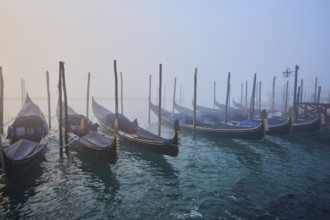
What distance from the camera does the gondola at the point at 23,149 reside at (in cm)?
892

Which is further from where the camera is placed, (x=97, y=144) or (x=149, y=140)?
(x=149, y=140)

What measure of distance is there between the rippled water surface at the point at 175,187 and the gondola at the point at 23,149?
0.57 m

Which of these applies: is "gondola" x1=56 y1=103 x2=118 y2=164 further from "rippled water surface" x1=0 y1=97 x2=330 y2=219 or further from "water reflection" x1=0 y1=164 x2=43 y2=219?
"water reflection" x1=0 y1=164 x2=43 y2=219

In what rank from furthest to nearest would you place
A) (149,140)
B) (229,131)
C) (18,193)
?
(229,131) → (149,140) → (18,193)

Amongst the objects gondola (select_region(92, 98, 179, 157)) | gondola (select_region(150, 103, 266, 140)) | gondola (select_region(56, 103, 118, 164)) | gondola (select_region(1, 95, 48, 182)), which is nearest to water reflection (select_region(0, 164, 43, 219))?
gondola (select_region(1, 95, 48, 182))

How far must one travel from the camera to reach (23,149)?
34.6 feet

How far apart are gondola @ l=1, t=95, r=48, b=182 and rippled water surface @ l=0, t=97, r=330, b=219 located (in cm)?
57

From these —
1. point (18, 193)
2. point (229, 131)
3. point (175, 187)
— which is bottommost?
point (175, 187)

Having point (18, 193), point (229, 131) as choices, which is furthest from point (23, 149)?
point (229, 131)

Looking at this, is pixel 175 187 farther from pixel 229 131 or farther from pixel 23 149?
pixel 229 131

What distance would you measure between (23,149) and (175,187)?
674 cm

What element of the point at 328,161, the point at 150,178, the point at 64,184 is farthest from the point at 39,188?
the point at 328,161

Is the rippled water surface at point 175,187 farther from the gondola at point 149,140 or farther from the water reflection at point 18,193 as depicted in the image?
the gondola at point 149,140

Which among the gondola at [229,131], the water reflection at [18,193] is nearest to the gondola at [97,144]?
the water reflection at [18,193]
